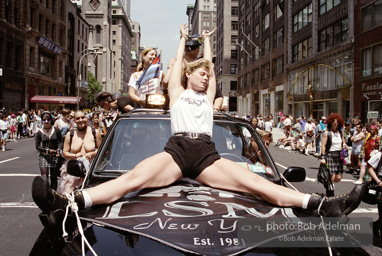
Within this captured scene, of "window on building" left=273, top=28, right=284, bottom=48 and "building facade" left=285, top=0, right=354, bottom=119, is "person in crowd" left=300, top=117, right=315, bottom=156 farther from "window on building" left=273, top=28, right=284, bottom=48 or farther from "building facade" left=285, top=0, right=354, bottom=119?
"window on building" left=273, top=28, right=284, bottom=48

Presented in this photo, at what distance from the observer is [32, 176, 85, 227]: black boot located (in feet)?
7.73

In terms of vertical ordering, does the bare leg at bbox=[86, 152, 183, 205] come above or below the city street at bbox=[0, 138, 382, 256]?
above

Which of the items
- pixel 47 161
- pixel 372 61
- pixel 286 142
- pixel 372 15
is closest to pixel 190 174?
pixel 47 161

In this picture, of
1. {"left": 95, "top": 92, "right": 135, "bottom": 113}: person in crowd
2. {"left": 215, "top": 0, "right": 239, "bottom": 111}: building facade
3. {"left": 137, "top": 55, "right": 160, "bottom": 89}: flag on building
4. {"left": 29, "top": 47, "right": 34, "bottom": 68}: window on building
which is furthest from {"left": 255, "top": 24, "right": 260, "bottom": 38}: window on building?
{"left": 137, "top": 55, "right": 160, "bottom": 89}: flag on building

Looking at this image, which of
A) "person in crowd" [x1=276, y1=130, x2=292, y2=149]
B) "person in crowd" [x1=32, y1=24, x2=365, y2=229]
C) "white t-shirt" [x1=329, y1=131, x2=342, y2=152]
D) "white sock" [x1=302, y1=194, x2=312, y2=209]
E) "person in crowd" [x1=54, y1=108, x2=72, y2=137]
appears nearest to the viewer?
"person in crowd" [x1=32, y1=24, x2=365, y2=229]

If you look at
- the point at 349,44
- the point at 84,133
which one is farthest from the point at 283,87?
the point at 84,133

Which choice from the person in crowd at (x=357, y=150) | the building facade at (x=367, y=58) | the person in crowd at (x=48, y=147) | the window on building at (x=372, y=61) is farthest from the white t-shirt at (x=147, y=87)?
the window on building at (x=372, y=61)

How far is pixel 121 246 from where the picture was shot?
2.14 meters

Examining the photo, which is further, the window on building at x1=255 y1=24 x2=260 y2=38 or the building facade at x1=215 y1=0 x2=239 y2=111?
the building facade at x1=215 y1=0 x2=239 y2=111

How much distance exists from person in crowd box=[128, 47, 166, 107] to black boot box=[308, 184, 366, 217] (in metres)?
3.08

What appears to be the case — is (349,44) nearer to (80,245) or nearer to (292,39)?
(292,39)

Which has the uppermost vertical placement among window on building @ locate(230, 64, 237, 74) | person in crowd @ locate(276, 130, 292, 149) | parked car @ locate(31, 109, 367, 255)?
window on building @ locate(230, 64, 237, 74)

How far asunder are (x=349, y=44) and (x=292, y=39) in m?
13.5

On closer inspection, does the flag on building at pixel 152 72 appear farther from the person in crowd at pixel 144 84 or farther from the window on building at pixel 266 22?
the window on building at pixel 266 22
